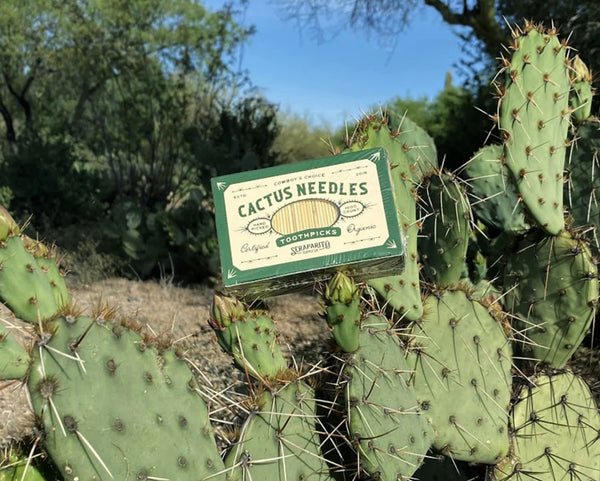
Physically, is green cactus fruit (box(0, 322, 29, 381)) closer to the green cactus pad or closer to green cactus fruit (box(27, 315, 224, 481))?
green cactus fruit (box(27, 315, 224, 481))

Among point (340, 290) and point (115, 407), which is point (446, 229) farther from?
point (115, 407)

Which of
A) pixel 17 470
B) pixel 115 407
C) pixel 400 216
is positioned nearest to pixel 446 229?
pixel 400 216

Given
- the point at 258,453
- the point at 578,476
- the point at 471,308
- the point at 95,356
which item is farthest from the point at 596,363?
the point at 95,356

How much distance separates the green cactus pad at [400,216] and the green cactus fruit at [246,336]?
17.7 inches

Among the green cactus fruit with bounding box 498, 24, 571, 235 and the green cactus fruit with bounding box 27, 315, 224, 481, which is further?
the green cactus fruit with bounding box 498, 24, 571, 235

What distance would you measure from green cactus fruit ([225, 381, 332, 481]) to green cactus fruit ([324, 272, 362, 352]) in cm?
22

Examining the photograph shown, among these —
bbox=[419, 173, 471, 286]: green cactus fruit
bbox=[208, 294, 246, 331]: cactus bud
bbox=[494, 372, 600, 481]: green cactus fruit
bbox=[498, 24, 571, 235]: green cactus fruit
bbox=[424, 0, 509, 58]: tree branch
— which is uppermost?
bbox=[424, 0, 509, 58]: tree branch

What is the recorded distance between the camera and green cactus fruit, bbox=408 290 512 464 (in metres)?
2.02

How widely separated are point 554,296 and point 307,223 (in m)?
1.36

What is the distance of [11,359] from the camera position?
1.31 m

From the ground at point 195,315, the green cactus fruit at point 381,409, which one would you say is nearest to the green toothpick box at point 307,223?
the green cactus fruit at point 381,409

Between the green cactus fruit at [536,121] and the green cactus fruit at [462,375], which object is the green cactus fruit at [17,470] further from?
the green cactus fruit at [536,121]

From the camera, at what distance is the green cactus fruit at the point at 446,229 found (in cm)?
219

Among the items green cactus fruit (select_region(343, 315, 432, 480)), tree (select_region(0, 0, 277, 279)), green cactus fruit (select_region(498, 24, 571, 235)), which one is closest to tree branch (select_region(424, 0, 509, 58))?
tree (select_region(0, 0, 277, 279))
